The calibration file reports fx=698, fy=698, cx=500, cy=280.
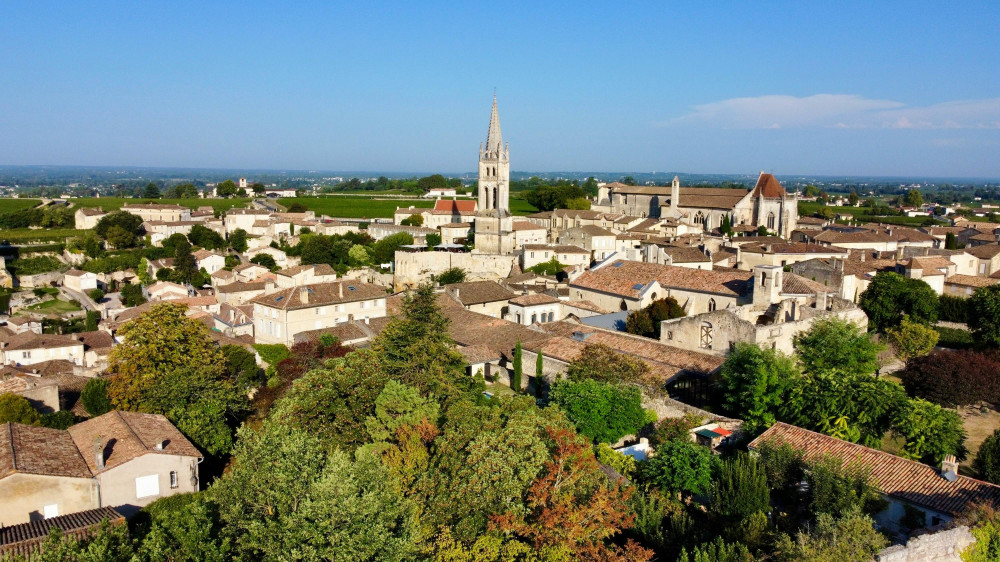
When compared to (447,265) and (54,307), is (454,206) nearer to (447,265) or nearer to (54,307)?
(447,265)

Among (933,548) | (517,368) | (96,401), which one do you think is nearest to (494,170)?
(517,368)

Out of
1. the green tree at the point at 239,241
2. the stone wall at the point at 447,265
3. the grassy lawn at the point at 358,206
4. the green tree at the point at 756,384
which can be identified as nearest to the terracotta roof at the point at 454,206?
the grassy lawn at the point at 358,206

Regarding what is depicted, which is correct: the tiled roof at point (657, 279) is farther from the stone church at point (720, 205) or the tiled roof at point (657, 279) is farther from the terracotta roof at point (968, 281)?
the stone church at point (720, 205)

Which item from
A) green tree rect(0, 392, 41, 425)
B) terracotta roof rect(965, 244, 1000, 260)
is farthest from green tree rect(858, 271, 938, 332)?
green tree rect(0, 392, 41, 425)

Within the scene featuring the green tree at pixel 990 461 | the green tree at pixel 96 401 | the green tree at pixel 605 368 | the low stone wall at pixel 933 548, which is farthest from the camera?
the green tree at pixel 96 401

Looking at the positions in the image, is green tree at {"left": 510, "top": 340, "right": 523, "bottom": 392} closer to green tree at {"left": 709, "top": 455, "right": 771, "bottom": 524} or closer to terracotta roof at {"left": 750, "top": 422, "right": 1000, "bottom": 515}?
terracotta roof at {"left": 750, "top": 422, "right": 1000, "bottom": 515}

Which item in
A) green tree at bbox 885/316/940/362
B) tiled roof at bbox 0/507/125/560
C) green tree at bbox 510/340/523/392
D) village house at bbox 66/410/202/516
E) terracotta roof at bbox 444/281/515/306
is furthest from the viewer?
terracotta roof at bbox 444/281/515/306
